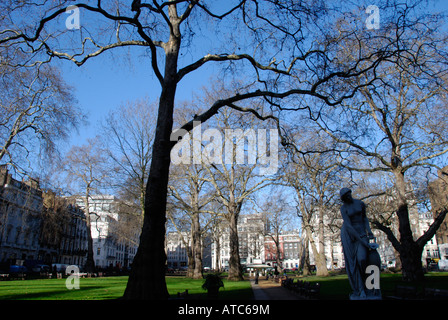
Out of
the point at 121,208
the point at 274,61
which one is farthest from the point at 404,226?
the point at 121,208

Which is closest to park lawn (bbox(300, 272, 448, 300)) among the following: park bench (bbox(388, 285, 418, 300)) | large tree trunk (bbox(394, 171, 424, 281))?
park bench (bbox(388, 285, 418, 300))

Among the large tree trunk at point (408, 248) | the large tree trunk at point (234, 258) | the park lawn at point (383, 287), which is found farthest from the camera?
the large tree trunk at point (234, 258)

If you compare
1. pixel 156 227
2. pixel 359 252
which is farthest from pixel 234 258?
pixel 359 252

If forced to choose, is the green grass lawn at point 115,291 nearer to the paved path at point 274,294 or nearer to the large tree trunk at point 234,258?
the paved path at point 274,294

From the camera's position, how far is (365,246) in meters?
6.85

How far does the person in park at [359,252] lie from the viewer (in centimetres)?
666

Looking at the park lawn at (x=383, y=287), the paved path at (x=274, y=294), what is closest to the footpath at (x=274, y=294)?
the paved path at (x=274, y=294)

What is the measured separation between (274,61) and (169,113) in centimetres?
492

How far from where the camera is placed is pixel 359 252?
687 cm

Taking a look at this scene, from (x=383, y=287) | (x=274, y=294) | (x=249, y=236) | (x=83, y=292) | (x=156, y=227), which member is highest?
(x=249, y=236)

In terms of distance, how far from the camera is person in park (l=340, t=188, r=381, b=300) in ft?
21.8

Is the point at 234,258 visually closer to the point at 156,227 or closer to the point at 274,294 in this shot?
the point at 274,294

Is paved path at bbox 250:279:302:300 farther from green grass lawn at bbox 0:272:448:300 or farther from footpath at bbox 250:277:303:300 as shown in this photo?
green grass lawn at bbox 0:272:448:300
